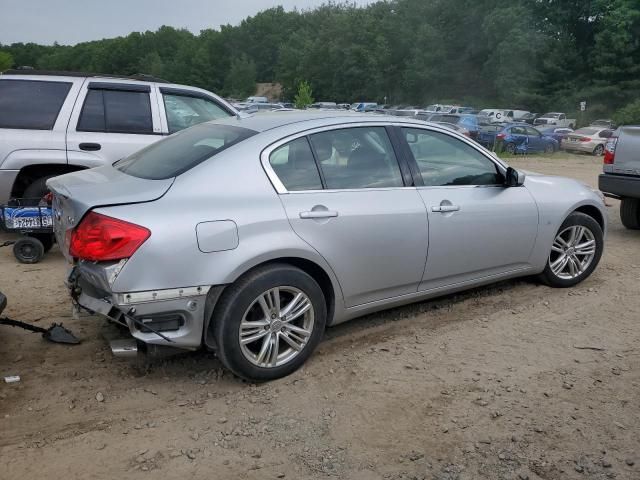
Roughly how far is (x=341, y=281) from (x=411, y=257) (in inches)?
23.1

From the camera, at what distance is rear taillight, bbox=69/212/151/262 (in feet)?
10.4

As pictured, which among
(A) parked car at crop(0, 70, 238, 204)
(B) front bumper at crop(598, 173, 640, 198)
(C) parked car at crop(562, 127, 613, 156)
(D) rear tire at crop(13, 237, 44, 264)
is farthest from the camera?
(C) parked car at crop(562, 127, 613, 156)

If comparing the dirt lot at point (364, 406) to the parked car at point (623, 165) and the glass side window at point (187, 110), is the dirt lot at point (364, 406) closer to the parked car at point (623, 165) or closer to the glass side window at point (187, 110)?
the glass side window at point (187, 110)

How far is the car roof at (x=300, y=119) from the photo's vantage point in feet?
13.1

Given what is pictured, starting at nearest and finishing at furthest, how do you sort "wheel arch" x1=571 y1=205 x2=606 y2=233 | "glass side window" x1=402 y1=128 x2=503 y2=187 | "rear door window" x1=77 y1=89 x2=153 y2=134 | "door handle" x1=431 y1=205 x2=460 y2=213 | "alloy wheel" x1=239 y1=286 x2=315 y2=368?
"alloy wheel" x1=239 y1=286 x2=315 y2=368, "door handle" x1=431 y1=205 x2=460 y2=213, "glass side window" x1=402 y1=128 x2=503 y2=187, "wheel arch" x1=571 y1=205 x2=606 y2=233, "rear door window" x1=77 y1=89 x2=153 y2=134

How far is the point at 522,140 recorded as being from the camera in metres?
25.3

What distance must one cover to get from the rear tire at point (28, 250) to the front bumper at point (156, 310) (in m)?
2.98

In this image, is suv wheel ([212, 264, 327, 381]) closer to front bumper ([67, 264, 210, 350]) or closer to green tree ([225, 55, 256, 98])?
front bumper ([67, 264, 210, 350])

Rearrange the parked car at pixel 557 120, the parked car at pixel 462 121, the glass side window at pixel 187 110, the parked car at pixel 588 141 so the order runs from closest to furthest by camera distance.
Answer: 1. the glass side window at pixel 187 110
2. the parked car at pixel 588 141
3. the parked car at pixel 462 121
4. the parked car at pixel 557 120

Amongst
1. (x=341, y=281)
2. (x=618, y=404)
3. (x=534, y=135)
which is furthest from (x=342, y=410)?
(x=534, y=135)

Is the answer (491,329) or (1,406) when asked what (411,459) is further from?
(1,406)

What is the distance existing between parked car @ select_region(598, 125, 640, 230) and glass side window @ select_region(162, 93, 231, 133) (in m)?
4.73

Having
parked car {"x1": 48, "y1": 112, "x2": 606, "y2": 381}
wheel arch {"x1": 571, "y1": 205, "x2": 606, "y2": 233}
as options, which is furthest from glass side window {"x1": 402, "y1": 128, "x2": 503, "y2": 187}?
wheel arch {"x1": 571, "y1": 205, "x2": 606, "y2": 233}

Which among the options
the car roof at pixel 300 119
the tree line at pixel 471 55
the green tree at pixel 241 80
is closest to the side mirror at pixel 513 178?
the car roof at pixel 300 119
